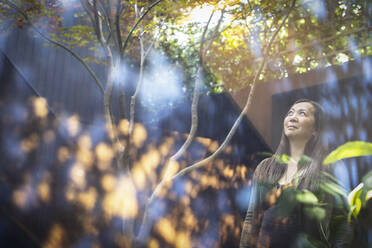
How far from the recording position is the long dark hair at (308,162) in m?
1.77

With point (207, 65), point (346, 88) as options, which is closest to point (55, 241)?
point (207, 65)

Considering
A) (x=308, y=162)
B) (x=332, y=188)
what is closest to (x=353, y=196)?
(x=332, y=188)

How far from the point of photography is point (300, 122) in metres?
1.92

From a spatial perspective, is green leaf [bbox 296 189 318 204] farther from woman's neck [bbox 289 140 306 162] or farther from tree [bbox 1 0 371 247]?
tree [bbox 1 0 371 247]

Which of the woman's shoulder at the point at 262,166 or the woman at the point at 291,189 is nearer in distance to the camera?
the woman at the point at 291,189


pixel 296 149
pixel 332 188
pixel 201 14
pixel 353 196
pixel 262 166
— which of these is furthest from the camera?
pixel 201 14

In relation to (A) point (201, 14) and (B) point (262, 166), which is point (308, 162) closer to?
(B) point (262, 166)

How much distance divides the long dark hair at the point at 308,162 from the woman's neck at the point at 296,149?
2 cm

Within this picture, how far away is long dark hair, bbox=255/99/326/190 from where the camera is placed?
177 cm

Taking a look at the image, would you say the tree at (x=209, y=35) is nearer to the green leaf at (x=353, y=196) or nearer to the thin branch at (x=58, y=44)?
the thin branch at (x=58, y=44)

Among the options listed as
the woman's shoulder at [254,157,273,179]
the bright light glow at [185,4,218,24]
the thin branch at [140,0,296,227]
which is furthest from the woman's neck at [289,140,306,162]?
the bright light glow at [185,4,218,24]

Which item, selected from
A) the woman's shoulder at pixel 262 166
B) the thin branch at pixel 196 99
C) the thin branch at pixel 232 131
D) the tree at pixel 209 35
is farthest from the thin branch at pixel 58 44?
the woman's shoulder at pixel 262 166

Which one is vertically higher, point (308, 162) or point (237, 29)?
point (237, 29)

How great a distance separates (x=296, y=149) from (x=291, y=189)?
227mm
